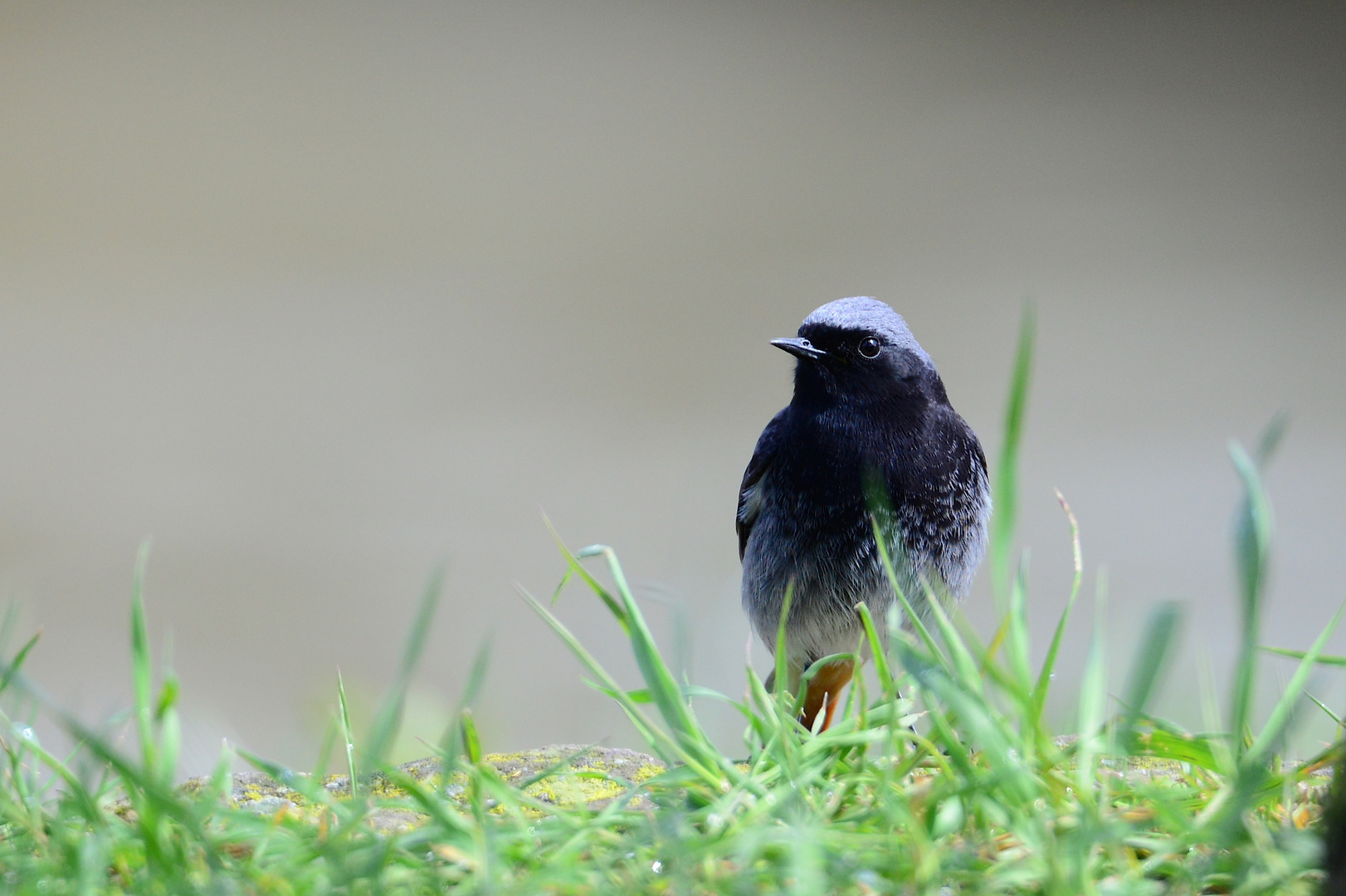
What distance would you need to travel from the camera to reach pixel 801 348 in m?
3.12

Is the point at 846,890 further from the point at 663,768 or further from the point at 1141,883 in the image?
the point at 663,768

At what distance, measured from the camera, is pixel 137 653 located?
148 centimetres

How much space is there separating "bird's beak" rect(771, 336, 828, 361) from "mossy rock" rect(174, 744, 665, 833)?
53.6 inches

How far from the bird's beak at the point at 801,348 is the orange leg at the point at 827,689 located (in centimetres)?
90

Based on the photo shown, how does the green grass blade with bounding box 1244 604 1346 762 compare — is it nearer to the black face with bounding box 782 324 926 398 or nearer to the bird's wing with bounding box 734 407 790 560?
the black face with bounding box 782 324 926 398

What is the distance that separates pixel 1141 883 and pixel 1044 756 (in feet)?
0.72

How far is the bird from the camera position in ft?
9.90

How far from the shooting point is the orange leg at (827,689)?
287 cm

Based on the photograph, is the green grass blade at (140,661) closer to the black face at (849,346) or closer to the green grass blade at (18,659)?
the green grass blade at (18,659)

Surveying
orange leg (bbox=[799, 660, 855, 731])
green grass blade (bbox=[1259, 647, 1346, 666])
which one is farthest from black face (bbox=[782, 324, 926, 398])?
green grass blade (bbox=[1259, 647, 1346, 666])

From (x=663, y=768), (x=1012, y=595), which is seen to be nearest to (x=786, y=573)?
(x=663, y=768)

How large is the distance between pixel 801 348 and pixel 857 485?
43 centimetres

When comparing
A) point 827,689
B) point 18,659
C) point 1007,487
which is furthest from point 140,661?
point 827,689

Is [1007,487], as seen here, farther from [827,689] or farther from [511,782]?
[827,689]
